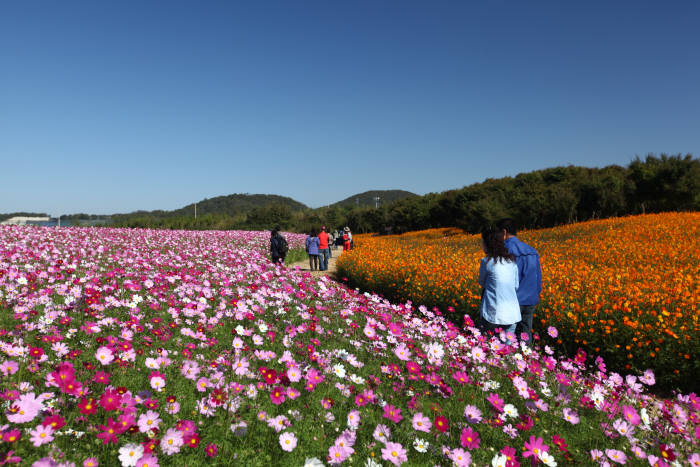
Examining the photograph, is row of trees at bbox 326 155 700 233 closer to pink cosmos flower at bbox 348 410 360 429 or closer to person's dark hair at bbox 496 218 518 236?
person's dark hair at bbox 496 218 518 236

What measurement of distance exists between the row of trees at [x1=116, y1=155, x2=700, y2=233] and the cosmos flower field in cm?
2309

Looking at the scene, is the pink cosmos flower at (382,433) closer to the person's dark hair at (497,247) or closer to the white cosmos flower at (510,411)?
the white cosmos flower at (510,411)

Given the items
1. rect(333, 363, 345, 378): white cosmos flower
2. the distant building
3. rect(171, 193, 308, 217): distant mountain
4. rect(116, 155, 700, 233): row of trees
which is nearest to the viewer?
rect(333, 363, 345, 378): white cosmos flower

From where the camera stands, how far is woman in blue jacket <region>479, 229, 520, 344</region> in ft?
14.8

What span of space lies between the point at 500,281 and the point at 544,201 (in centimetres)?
2252

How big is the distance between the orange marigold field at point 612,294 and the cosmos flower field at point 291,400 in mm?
1658

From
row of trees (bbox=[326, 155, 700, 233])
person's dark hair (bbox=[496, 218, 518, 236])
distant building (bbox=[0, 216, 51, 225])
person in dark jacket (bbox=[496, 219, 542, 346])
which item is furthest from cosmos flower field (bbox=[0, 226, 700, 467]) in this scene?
row of trees (bbox=[326, 155, 700, 233])

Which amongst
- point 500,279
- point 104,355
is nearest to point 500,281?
point 500,279

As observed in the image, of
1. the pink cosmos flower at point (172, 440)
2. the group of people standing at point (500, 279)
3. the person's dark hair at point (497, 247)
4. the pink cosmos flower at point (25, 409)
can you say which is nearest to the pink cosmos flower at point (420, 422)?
the pink cosmos flower at point (172, 440)

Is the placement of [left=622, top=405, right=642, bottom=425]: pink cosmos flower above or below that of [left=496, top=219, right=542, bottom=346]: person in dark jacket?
below

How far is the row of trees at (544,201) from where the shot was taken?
21.4 metres

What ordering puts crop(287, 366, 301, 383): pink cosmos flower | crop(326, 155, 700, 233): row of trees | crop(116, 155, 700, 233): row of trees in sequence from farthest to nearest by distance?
1. crop(116, 155, 700, 233): row of trees
2. crop(326, 155, 700, 233): row of trees
3. crop(287, 366, 301, 383): pink cosmos flower

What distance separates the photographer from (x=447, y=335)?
443 centimetres

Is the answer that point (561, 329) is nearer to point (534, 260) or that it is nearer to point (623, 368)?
point (623, 368)
